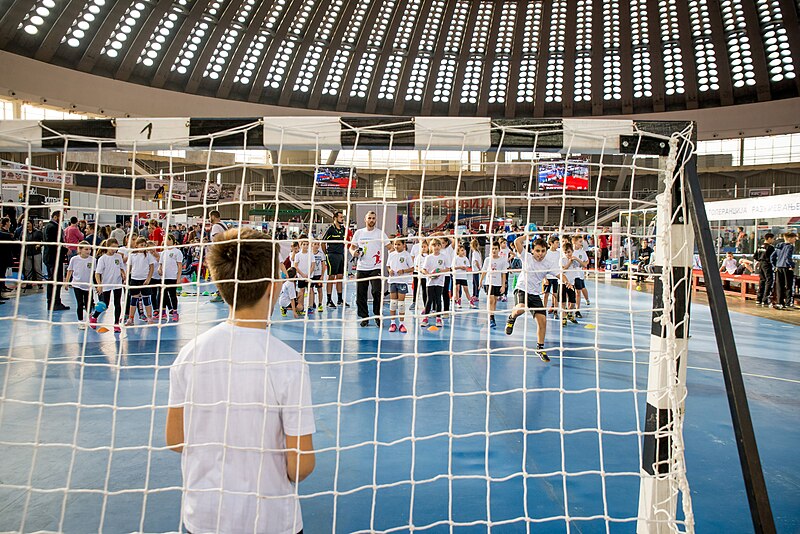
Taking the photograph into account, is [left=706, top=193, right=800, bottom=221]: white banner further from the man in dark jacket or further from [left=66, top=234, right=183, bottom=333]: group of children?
[left=66, top=234, right=183, bottom=333]: group of children

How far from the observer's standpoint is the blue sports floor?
289cm

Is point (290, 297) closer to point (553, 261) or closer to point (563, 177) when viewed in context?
point (553, 261)

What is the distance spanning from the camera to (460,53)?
101 feet

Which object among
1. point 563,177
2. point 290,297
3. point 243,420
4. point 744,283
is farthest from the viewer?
point 744,283

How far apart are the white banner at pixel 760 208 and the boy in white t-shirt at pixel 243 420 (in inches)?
550

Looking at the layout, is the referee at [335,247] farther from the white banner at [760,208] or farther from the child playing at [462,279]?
the white banner at [760,208]

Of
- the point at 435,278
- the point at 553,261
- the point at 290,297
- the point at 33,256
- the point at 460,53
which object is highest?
the point at 460,53

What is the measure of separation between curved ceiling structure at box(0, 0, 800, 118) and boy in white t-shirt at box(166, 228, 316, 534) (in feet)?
92.7

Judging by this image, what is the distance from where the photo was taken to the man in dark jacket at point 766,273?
12991mm

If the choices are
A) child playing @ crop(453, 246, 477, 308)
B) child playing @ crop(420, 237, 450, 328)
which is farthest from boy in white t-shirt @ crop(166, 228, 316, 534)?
child playing @ crop(453, 246, 477, 308)

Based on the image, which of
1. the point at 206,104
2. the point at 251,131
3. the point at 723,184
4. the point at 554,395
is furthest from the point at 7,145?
the point at 723,184

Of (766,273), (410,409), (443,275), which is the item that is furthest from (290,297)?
(766,273)

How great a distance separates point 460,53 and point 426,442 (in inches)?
1185

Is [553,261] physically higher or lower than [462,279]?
higher
